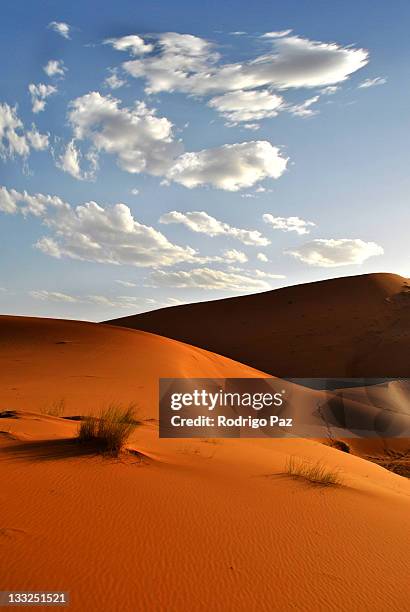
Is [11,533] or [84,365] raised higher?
[84,365]

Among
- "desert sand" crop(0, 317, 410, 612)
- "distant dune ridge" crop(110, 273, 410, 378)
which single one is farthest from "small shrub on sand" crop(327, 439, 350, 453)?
"distant dune ridge" crop(110, 273, 410, 378)

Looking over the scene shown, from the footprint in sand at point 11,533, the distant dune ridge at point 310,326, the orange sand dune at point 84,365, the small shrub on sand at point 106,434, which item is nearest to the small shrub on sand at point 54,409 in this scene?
the orange sand dune at point 84,365

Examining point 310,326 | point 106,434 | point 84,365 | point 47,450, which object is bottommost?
point 47,450

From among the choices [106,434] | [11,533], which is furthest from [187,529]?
[106,434]

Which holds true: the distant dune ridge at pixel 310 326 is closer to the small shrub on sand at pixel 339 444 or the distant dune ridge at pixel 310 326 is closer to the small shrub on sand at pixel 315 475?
the small shrub on sand at pixel 339 444

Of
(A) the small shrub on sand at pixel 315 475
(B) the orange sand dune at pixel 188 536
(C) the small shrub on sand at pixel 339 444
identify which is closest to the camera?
(B) the orange sand dune at pixel 188 536

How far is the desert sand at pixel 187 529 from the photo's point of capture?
2943 millimetres

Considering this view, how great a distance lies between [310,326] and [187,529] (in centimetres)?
3757

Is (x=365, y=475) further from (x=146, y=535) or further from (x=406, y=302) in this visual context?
(x=406, y=302)

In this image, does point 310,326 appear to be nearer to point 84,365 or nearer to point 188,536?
point 84,365

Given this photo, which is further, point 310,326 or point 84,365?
point 310,326

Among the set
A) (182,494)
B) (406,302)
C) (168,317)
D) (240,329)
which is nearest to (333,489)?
(182,494)

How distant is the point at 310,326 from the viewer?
132 ft

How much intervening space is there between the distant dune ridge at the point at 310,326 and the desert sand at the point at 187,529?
80.1 feet
